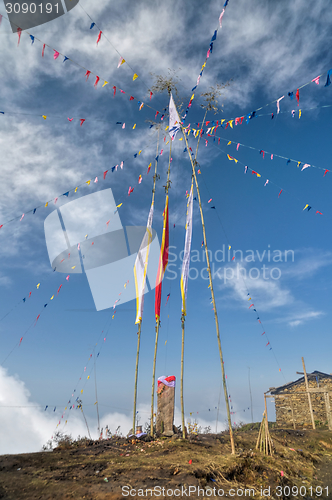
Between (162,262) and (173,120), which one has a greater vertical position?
(173,120)

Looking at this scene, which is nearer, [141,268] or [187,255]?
[187,255]

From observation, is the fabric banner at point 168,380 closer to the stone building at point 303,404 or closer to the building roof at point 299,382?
the stone building at point 303,404

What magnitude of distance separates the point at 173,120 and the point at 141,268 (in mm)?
6893

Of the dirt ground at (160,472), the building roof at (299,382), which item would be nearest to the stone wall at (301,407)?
the building roof at (299,382)

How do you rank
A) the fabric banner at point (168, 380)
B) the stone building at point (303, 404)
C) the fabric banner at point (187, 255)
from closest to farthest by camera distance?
the fabric banner at point (187, 255)
the fabric banner at point (168, 380)
the stone building at point (303, 404)

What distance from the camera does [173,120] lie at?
1239 cm

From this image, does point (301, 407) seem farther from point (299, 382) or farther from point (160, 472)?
point (160, 472)

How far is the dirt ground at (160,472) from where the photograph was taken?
18.0ft

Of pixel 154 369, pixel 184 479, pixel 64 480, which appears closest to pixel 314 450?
pixel 154 369

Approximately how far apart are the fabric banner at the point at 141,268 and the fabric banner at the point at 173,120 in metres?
4.05

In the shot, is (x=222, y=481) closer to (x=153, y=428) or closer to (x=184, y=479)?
(x=184, y=479)

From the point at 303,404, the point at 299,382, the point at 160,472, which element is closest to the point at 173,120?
the point at 160,472

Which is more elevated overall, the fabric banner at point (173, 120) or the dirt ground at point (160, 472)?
the fabric banner at point (173, 120)

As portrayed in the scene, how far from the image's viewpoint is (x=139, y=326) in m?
11.6
